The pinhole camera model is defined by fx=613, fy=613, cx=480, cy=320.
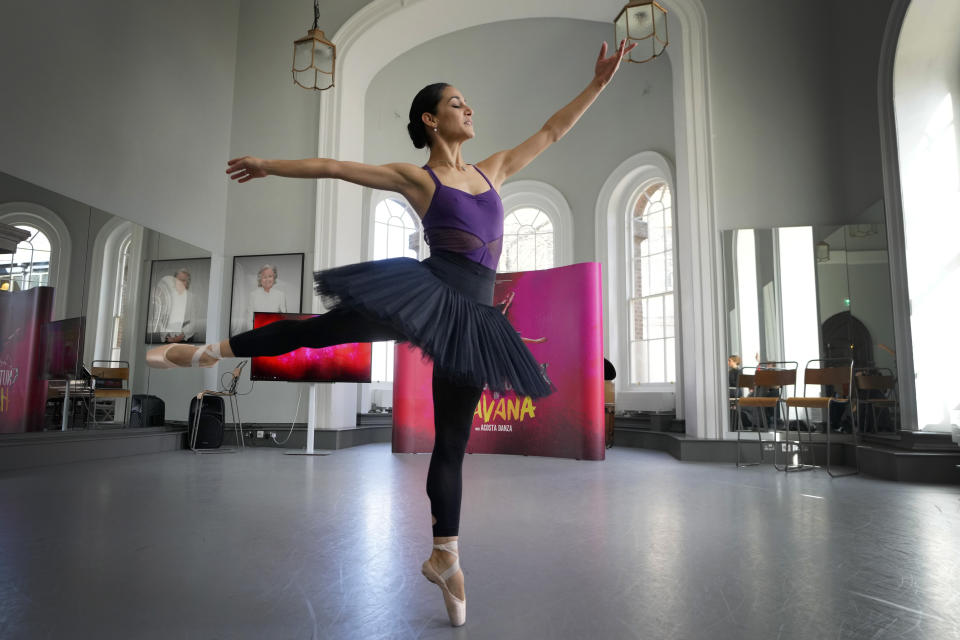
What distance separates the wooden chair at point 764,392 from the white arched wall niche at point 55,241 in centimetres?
618

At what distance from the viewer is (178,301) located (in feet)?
22.7

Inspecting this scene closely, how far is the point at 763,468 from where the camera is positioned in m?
5.52

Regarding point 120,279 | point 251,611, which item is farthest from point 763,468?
point 120,279

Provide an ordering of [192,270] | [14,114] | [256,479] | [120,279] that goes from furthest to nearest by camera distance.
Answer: [192,270] → [120,279] → [14,114] → [256,479]

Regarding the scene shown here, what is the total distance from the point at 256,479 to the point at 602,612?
3.37 meters

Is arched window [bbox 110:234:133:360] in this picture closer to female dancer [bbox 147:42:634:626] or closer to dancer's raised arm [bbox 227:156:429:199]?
female dancer [bbox 147:42:634:626]

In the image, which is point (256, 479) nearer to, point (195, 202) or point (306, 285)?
point (306, 285)

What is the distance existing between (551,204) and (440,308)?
8694 millimetres

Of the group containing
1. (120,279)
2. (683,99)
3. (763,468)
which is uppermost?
(683,99)

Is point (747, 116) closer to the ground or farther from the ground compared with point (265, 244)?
farther from the ground

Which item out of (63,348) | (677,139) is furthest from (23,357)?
(677,139)

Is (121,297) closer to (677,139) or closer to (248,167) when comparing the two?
(248,167)

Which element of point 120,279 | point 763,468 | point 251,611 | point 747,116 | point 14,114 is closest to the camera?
point 251,611

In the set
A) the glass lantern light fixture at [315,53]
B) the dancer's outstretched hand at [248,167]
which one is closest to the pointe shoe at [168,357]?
the dancer's outstretched hand at [248,167]
